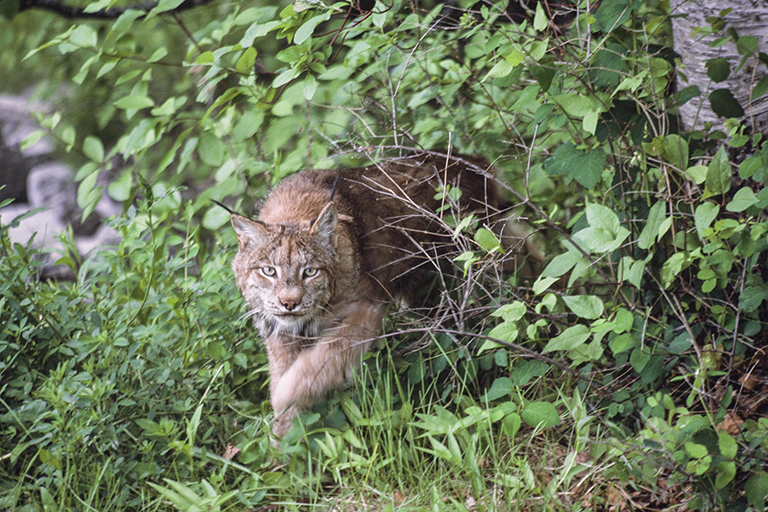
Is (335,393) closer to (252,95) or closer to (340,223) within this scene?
(340,223)

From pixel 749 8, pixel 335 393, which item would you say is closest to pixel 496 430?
pixel 335 393

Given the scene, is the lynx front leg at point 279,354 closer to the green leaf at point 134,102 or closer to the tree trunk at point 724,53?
the green leaf at point 134,102

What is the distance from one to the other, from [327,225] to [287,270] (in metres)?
0.29

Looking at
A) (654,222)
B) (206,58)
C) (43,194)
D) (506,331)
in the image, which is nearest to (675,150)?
(654,222)

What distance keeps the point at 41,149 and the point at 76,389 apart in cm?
571

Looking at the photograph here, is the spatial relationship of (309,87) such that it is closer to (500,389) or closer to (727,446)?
(500,389)

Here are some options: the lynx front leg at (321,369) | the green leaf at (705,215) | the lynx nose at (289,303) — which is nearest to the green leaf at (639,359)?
the green leaf at (705,215)

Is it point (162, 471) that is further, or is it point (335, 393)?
point (335, 393)

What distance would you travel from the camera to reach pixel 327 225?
3.16 meters

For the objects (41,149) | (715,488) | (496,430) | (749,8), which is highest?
(749,8)

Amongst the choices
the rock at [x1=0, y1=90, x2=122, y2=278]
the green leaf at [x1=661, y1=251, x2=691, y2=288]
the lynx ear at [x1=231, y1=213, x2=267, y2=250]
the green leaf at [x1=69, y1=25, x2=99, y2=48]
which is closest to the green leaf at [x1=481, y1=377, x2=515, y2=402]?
the green leaf at [x1=661, y1=251, x2=691, y2=288]

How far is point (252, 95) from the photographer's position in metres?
3.33

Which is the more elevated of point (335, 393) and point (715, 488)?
point (715, 488)

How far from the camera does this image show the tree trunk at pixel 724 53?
8.01 ft
